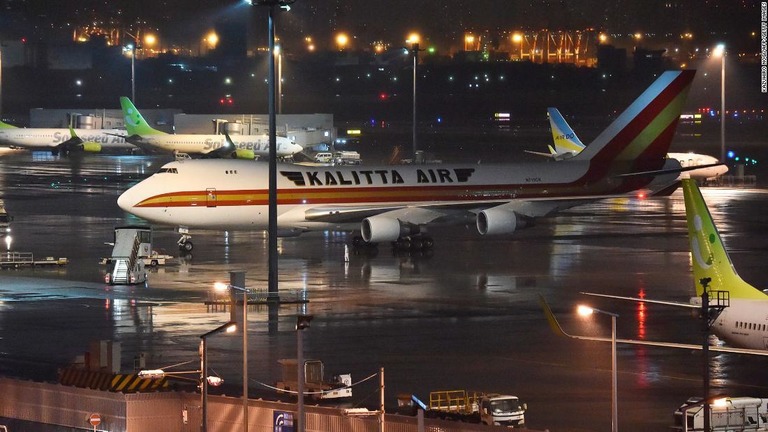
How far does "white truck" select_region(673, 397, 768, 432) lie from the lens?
27.5 metres

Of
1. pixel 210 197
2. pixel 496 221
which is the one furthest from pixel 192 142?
pixel 496 221

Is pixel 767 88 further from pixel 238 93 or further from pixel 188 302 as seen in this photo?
pixel 188 302

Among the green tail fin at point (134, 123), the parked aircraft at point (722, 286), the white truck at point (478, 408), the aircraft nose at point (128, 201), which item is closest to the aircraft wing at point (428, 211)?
the aircraft nose at point (128, 201)

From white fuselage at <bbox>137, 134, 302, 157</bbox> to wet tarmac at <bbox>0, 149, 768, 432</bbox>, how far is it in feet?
184

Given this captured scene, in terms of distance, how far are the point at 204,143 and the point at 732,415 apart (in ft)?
358

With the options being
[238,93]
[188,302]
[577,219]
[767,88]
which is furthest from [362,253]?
[238,93]

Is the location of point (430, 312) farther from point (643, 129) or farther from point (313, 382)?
point (643, 129)

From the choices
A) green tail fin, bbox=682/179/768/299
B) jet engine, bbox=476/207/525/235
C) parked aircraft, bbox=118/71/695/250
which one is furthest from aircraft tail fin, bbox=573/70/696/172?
green tail fin, bbox=682/179/768/299

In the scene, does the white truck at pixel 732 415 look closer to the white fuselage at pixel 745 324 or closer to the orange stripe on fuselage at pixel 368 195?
the white fuselage at pixel 745 324

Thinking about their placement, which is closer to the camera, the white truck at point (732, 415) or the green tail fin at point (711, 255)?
the white truck at point (732, 415)

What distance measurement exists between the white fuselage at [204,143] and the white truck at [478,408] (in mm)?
101574

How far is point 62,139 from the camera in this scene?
140m

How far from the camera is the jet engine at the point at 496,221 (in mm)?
59750

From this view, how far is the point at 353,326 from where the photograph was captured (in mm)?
42312
